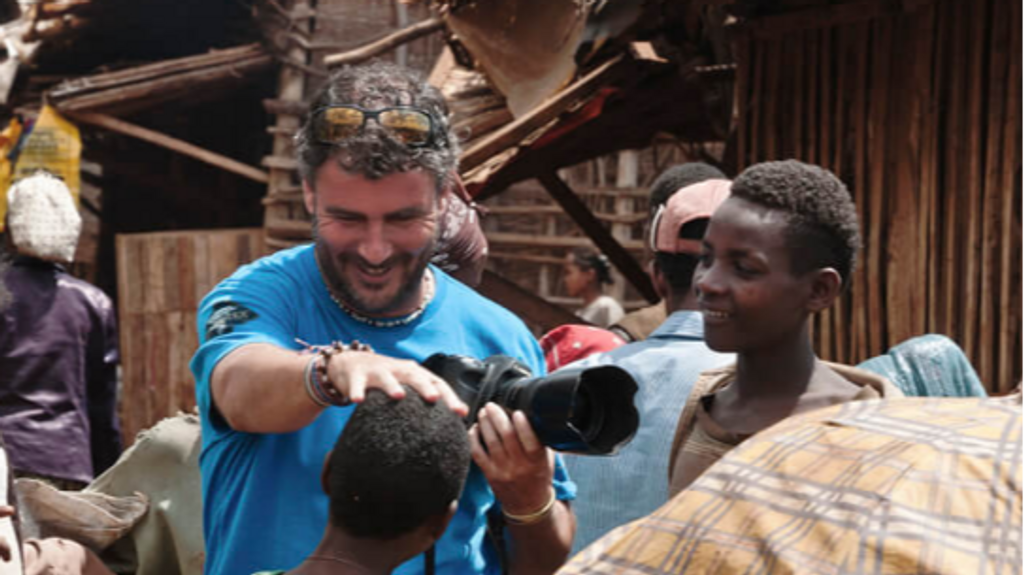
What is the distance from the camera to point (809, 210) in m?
2.22

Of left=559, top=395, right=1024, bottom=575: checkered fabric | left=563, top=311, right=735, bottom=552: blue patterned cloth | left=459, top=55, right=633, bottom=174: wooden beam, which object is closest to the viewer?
left=559, top=395, right=1024, bottom=575: checkered fabric

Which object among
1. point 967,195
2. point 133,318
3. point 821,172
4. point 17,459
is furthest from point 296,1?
point 821,172

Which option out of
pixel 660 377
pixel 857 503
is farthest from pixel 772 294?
pixel 857 503

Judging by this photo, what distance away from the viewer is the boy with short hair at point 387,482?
1692mm

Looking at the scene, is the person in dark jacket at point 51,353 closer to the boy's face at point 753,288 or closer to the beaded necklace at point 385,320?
the beaded necklace at point 385,320

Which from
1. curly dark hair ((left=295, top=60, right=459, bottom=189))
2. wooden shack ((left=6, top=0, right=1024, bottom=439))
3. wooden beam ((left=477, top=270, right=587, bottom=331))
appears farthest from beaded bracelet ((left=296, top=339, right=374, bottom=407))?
wooden beam ((left=477, top=270, right=587, bottom=331))

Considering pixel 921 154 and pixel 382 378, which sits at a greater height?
pixel 921 154

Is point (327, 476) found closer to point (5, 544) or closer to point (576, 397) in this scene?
point (576, 397)

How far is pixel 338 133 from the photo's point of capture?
6.42ft

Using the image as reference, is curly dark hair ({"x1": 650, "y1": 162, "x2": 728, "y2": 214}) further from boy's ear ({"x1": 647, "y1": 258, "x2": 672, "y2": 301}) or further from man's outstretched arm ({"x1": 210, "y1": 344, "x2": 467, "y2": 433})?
man's outstretched arm ({"x1": 210, "y1": 344, "x2": 467, "y2": 433})

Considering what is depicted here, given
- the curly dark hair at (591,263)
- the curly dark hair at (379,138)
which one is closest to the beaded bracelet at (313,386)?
the curly dark hair at (379,138)

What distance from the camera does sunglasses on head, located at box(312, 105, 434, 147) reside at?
1957mm

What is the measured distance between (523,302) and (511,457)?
453 cm

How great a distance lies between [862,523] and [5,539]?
138 cm
